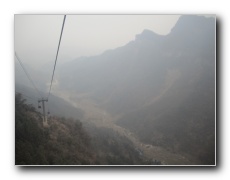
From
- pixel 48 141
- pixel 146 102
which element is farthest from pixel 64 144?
pixel 146 102

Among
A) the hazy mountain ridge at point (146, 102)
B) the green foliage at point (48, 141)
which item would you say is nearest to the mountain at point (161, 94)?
the hazy mountain ridge at point (146, 102)

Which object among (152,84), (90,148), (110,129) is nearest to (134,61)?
(152,84)

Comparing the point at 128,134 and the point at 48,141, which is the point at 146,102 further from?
the point at 48,141

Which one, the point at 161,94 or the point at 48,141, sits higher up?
the point at 161,94

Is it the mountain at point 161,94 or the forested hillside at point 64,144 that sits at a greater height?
the mountain at point 161,94

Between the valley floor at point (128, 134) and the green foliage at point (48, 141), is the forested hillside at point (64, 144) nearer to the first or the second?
the green foliage at point (48, 141)

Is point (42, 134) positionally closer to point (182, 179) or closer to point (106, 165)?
point (106, 165)

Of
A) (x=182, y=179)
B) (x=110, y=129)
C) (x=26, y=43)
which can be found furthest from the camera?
(x=110, y=129)

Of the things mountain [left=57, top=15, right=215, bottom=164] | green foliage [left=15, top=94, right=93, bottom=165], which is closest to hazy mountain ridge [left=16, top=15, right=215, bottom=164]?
mountain [left=57, top=15, right=215, bottom=164]

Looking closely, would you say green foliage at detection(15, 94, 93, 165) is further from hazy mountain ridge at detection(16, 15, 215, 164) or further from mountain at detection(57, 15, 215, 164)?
mountain at detection(57, 15, 215, 164)
